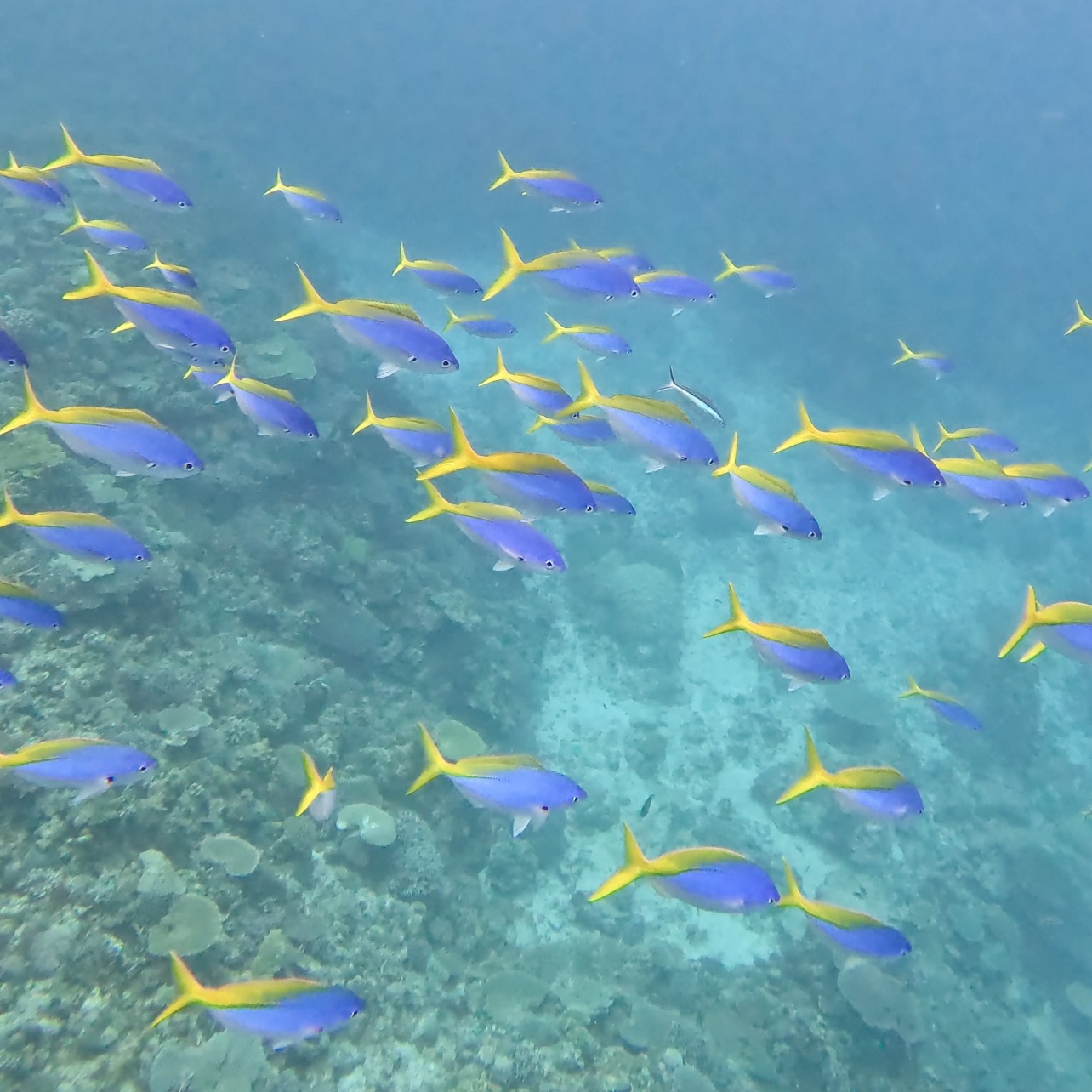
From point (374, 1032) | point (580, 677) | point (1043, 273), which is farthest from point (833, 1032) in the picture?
point (1043, 273)

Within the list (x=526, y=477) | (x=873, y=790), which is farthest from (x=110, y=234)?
(x=873, y=790)

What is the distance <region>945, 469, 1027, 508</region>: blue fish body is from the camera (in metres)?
4.34

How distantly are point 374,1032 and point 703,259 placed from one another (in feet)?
79.5

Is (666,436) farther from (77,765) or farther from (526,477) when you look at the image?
(77,765)

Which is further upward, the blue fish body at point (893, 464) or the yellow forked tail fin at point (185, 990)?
the blue fish body at point (893, 464)

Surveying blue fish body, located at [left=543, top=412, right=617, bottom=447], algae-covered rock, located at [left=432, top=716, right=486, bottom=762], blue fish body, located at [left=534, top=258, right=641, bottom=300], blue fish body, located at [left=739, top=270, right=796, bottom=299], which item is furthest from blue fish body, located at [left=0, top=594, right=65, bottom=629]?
blue fish body, located at [left=739, top=270, right=796, bottom=299]

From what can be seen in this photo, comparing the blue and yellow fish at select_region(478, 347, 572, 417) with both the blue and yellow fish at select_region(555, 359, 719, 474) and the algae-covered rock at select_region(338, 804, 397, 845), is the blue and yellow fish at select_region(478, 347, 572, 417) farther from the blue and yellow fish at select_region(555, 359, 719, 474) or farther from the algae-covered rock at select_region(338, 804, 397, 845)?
the algae-covered rock at select_region(338, 804, 397, 845)

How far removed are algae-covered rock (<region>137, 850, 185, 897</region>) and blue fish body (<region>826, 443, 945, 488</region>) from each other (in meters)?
4.29

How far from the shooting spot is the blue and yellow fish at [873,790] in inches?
145

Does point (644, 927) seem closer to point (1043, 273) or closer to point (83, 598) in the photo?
point (83, 598)

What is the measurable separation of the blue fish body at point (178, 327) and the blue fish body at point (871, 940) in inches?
188

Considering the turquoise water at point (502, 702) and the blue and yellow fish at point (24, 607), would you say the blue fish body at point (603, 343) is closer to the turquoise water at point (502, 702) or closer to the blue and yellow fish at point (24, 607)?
the blue and yellow fish at point (24, 607)

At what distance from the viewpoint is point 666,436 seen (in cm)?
377

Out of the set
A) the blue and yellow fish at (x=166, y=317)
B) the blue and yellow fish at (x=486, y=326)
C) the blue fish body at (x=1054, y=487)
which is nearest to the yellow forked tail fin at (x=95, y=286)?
the blue and yellow fish at (x=166, y=317)
